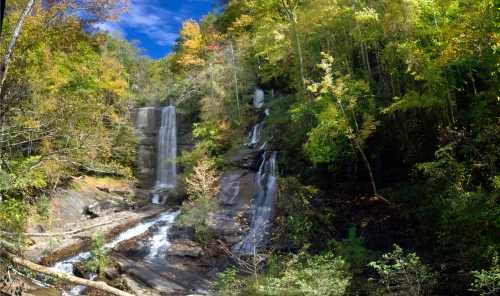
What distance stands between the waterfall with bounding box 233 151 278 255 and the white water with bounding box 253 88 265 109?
19.9ft

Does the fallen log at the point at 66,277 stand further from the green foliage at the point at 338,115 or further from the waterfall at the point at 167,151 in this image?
the waterfall at the point at 167,151

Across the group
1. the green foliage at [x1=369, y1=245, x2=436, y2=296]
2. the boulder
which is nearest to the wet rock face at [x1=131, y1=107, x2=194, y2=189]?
the boulder

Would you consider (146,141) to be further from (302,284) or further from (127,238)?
(302,284)

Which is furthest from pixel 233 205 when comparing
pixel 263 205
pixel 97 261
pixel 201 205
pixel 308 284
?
pixel 308 284

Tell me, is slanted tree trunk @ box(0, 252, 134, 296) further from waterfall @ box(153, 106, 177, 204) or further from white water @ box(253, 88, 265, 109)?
waterfall @ box(153, 106, 177, 204)

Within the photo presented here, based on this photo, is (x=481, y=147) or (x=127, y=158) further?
(x=127, y=158)

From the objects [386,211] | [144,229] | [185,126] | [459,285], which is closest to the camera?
[459,285]

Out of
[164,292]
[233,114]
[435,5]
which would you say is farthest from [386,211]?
[233,114]

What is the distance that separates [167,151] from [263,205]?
14.1 m

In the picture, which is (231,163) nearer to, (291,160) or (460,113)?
(291,160)

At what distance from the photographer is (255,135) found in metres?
26.4

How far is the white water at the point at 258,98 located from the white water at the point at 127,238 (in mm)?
9662

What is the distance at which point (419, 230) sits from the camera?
45.8 ft

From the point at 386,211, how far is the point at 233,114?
15.0 meters
